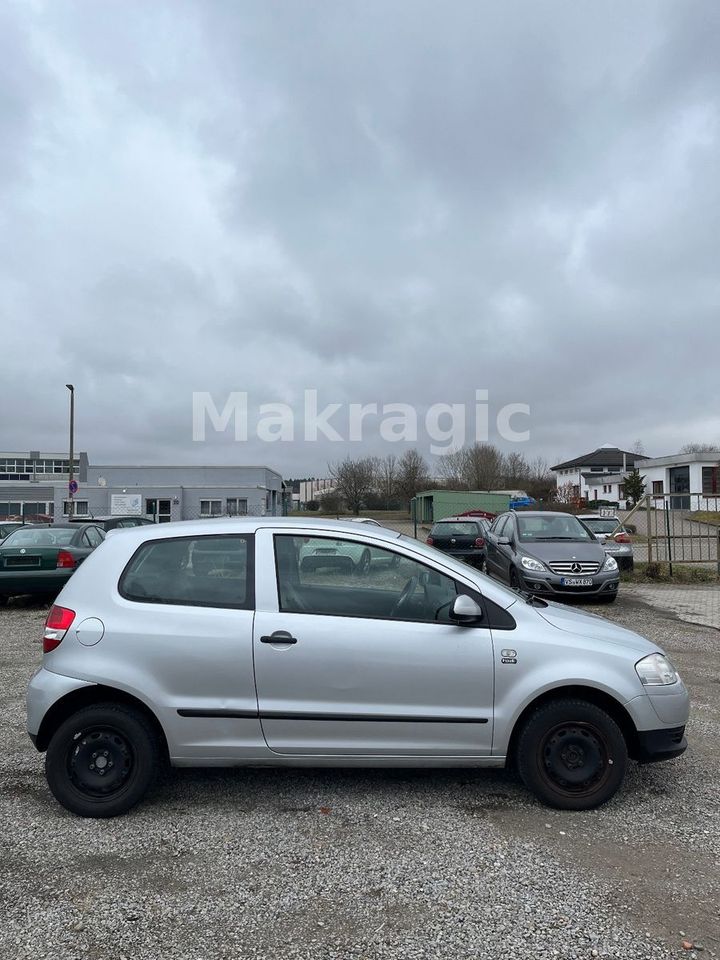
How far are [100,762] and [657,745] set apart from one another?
10.3 ft

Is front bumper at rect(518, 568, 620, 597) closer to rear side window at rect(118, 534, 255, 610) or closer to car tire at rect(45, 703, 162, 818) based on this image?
rear side window at rect(118, 534, 255, 610)

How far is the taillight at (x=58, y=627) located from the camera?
3742 mm

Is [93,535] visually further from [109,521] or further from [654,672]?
[654,672]

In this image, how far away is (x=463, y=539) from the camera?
17078mm

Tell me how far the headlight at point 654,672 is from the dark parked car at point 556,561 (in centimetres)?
687

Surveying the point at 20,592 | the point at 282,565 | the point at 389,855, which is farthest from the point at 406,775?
the point at 20,592

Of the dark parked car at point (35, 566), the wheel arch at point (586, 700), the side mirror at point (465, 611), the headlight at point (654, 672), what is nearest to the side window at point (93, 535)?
the dark parked car at point (35, 566)

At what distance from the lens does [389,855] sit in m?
3.23

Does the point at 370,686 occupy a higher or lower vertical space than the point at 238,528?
lower

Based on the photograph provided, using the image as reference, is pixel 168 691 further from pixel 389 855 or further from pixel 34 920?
Answer: pixel 389 855

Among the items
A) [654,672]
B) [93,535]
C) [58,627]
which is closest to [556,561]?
[654,672]

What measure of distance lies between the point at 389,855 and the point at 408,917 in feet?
1.54

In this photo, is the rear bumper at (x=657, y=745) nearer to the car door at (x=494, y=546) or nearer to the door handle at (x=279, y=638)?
the door handle at (x=279, y=638)

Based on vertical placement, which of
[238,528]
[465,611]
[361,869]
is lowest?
[361,869]
